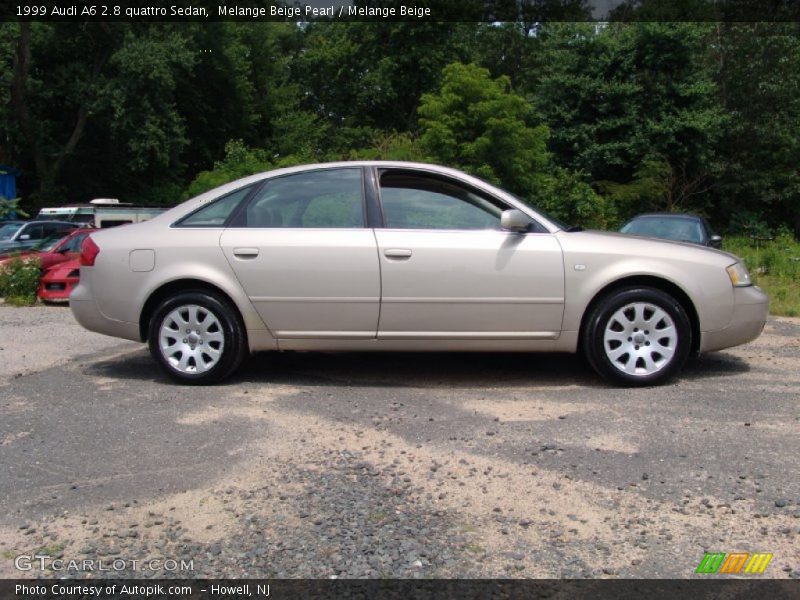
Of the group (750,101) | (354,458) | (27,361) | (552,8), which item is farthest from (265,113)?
(354,458)

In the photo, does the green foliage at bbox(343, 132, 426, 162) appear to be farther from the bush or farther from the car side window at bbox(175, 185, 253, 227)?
the car side window at bbox(175, 185, 253, 227)

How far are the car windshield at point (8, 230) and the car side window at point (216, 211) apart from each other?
13.7 metres

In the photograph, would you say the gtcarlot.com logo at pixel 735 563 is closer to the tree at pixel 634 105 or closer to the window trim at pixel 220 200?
the window trim at pixel 220 200

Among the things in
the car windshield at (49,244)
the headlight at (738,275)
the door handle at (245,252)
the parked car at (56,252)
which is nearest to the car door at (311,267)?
the door handle at (245,252)

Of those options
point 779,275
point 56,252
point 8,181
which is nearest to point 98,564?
point 56,252

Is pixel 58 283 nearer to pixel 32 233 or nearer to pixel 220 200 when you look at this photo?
pixel 32 233

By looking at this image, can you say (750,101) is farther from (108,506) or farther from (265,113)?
(108,506)

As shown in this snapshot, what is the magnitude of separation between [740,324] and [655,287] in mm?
707

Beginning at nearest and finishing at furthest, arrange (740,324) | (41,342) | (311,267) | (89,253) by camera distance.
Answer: (311,267) < (740,324) < (89,253) < (41,342)

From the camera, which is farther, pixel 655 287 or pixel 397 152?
pixel 397 152

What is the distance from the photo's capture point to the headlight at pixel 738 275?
19.6 ft

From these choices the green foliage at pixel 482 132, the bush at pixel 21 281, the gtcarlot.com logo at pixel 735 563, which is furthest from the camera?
the green foliage at pixel 482 132

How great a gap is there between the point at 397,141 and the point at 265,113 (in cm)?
2074

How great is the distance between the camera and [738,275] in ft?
19.8
